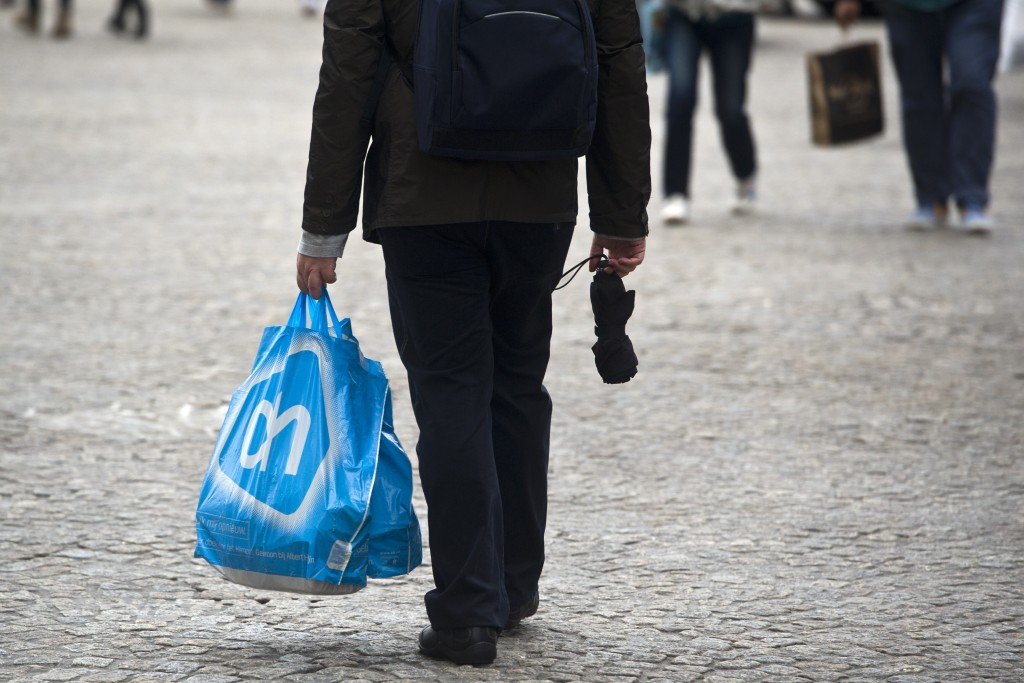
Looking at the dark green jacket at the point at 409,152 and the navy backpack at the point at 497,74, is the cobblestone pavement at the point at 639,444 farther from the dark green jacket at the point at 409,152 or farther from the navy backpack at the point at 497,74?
the navy backpack at the point at 497,74

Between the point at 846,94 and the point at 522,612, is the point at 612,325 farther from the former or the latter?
the point at 846,94

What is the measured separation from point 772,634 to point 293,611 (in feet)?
3.51

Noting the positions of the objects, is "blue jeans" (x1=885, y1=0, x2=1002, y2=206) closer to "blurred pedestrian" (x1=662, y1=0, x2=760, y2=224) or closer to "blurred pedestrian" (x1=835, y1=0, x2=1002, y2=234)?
"blurred pedestrian" (x1=835, y1=0, x2=1002, y2=234)

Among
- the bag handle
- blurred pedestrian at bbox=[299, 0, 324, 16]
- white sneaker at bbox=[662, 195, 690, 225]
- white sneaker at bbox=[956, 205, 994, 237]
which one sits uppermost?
the bag handle

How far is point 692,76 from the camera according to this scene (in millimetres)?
9000

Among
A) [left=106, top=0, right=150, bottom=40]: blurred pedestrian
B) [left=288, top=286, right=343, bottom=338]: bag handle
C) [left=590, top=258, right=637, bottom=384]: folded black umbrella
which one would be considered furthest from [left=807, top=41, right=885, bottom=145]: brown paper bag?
[left=106, top=0, right=150, bottom=40]: blurred pedestrian

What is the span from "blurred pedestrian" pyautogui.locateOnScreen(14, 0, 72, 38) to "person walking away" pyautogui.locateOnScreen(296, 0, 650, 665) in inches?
640

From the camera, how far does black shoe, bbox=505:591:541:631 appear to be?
3588 millimetres

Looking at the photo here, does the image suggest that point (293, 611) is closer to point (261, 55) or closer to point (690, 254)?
point (690, 254)

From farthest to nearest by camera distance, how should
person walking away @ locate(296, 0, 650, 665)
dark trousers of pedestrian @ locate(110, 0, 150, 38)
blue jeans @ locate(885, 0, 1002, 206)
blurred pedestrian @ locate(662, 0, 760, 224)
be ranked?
dark trousers of pedestrian @ locate(110, 0, 150, 38) → blurred pedestrian @ locate(662, 0, 760, 224) → blue jeans @ locate(885, 0, 1002, 206) → person walking away @ locate(296, 0, 650, 665)

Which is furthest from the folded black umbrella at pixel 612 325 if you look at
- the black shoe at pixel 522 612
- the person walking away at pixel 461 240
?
the black shoe at pixel 522 612

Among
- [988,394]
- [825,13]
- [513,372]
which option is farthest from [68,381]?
[825,13]

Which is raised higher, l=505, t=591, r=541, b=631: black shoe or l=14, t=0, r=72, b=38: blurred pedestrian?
l=505, t=591, r=541, b=631: black shoe

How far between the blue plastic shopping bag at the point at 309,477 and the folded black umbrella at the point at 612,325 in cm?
47
